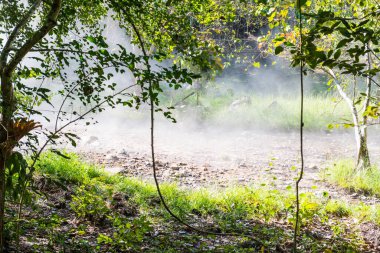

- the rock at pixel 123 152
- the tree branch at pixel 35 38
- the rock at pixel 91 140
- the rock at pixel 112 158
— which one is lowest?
the rock at pixel 112 158

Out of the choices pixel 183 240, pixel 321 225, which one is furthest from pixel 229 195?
pixel 183 240

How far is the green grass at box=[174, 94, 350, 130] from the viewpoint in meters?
13.7

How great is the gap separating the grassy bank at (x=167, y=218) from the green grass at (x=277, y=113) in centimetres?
809

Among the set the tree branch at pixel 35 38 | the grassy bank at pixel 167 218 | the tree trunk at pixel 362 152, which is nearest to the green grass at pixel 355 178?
the tree trunk at pixel 362 152

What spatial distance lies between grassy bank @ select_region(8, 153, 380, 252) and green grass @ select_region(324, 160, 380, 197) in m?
1.23

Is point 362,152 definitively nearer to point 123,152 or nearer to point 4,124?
point 123,152

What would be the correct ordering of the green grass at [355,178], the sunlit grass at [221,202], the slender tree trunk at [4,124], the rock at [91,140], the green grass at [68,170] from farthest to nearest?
the rock at [91,140]
the green grass at [355,178]
the green grass at [68,170]
the sunlit grass at [221,202]
the slender tree trunk at [4,124]

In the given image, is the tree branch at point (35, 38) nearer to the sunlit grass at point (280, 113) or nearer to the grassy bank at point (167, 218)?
the grassy bank at point (167, 218)

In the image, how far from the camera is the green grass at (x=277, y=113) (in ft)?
44.8

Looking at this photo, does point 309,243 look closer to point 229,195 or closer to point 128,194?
point 229,195

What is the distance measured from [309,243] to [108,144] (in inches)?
302

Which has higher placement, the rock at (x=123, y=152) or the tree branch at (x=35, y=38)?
the tree branch at (x=35, y=38)

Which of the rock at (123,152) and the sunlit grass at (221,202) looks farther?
the rock at (123,152)

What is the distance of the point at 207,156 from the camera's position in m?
9.95
